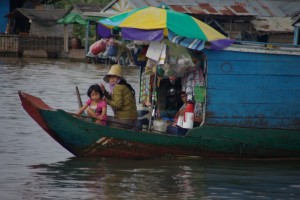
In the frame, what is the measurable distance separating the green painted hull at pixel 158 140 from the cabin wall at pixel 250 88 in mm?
153

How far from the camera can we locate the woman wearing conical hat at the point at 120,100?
9.88m

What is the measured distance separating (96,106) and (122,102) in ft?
1.03

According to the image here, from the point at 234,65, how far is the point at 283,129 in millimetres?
973

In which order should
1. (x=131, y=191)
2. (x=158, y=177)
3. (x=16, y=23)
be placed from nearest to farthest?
(x=131, y=191) → (x=158, y=177) → (x=16, y=23)

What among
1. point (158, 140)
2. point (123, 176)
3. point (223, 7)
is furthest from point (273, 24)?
point (123, 176)

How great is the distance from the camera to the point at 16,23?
109ft

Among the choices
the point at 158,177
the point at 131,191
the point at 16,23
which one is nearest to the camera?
the point at 131,191

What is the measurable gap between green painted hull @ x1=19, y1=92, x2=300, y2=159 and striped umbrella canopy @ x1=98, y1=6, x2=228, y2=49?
3.49 ft

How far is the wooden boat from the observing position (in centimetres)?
969

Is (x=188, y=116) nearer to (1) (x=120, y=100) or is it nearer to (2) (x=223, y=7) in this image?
(1) (x=120, y=100)

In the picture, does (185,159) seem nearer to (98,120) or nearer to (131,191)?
(98,120)

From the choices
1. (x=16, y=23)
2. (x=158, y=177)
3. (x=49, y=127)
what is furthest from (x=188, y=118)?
(x=16, y=23)

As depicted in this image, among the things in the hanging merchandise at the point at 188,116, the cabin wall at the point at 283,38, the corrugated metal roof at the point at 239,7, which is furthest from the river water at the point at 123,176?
the cabin wall at the point at 283,38

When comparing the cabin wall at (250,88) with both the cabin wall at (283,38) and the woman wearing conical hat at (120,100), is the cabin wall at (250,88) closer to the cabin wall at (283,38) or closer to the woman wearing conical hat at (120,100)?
the woman wearing conical hat at (120,100)
